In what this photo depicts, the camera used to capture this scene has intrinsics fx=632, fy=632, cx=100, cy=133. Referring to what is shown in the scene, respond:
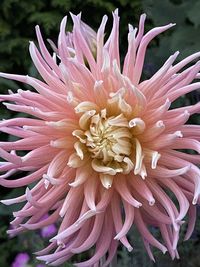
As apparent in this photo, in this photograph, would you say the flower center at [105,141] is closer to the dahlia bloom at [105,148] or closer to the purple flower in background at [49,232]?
the dahlia bloom at [105,148]

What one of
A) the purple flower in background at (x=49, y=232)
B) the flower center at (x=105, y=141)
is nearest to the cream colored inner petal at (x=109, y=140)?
the flower center at (x=105, y=141)

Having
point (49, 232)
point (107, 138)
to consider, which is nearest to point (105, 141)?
point (107, 138)

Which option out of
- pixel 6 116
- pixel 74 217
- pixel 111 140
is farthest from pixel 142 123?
pixel 6 116

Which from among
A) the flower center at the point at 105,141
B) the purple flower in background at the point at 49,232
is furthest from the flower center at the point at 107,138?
the purple flower in background at the point at 49,232

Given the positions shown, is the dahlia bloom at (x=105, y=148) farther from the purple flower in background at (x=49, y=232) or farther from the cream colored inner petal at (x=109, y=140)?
the purple flower in background at (x=49, y=232)

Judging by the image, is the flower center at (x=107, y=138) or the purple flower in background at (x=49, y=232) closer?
the flower center at (x=107, y=138)

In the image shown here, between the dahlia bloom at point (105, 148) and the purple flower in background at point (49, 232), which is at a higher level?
the dahlia bloom at point (105, 148)

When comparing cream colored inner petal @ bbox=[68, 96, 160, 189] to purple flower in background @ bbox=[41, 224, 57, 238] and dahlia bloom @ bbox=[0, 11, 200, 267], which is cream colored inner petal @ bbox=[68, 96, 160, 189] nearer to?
dahlia bloom @ bbox=[0, 11, 200, 267]

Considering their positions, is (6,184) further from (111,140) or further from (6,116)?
(6,116)

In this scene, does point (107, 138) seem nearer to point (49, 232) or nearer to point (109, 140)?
point (109, 140)
